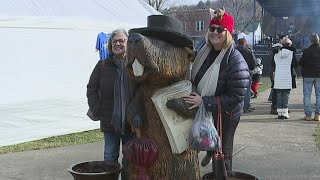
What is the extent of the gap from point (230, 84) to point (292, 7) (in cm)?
2131

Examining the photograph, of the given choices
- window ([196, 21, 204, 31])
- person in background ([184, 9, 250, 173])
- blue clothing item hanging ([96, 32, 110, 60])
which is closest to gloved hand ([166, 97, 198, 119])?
person in background ([184, 9, 250, 173])

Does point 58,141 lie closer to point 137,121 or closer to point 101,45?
point 101,45

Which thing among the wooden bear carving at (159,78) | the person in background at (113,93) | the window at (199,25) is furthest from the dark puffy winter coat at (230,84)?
the window at (199,25)

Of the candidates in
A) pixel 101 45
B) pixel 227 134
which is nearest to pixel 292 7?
pixel 101 45

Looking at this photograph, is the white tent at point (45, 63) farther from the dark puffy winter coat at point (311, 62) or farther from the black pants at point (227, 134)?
the black pants at point (227, 134)

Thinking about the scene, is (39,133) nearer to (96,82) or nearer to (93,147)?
(93,147)

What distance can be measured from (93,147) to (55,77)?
4.93 feet

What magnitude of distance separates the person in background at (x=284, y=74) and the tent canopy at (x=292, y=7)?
44.6 feet

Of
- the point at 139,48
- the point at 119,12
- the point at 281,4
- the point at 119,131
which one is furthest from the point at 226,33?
the point at 281,4

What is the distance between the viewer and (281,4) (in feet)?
73.2

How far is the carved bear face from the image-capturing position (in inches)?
111

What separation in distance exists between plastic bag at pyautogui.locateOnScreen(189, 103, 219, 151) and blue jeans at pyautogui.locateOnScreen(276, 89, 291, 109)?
19.7 ft

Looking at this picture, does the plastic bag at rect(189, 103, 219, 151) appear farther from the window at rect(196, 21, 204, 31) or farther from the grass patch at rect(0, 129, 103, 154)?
the window at rect(196, 21, 204, 31)

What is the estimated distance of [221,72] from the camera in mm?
3098
